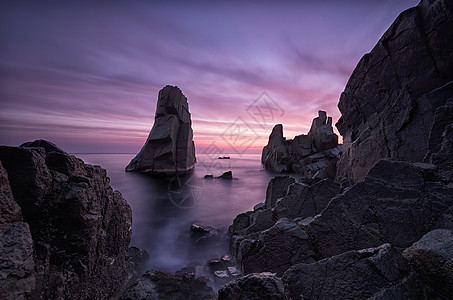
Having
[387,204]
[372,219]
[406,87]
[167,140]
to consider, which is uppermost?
[406,87]

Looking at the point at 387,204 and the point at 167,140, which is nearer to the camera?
the point at 387,204

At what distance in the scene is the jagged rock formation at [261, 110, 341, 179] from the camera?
38.0 meters

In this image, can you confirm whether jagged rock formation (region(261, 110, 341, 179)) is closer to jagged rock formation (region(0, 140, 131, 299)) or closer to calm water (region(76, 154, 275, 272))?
calm water (region(76, 154, 275, 272))

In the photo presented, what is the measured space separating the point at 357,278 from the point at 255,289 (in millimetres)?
1648

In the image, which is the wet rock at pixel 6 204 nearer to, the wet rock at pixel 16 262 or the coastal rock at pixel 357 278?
the wet rock at pixel 16 262

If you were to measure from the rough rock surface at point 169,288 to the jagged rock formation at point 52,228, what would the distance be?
2.35 feet

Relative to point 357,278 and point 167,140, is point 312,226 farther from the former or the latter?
point 167,140

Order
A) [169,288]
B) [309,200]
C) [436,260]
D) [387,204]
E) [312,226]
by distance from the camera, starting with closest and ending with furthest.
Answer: [436,260] → [387,204] → [312,226] → [169,288] → [309,200]

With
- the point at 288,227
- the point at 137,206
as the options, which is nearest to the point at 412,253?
the point at 288,227

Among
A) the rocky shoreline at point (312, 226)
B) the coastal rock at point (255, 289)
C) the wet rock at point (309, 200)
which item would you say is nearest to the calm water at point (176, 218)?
the rocky shoreline at point (312, 226)

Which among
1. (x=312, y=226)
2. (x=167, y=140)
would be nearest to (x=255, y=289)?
(x=312, y=226)

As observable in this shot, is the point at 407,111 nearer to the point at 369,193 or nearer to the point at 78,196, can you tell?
the point at 369,193

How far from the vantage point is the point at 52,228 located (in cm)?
410

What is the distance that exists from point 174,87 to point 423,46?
46271mm
